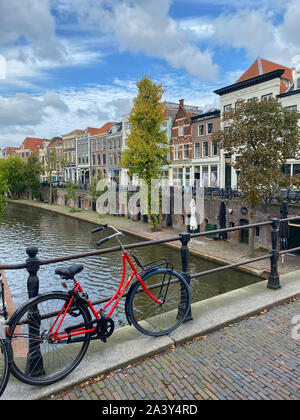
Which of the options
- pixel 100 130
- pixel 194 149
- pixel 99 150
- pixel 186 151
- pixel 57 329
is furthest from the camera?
pixel 100 130

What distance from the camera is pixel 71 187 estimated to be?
4600cm

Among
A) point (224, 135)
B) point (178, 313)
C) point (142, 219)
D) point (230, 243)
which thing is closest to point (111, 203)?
point (142, 219)

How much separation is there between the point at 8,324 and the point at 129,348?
148 centimetres

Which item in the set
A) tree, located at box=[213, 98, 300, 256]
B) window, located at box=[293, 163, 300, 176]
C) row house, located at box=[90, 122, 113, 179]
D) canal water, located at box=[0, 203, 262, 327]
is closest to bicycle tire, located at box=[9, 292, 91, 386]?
canal water, located at box=[0, 203, 262, 327]

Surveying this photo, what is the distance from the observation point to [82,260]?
1825 cm

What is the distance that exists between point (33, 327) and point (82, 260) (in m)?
15.6

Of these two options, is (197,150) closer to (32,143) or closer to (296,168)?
(296,168)

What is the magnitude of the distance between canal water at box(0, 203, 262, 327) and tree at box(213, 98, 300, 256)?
5036 mm

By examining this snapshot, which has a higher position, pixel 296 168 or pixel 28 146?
pixel 28 146

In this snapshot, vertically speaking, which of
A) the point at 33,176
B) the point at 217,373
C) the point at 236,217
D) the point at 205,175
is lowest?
the point at 217,373

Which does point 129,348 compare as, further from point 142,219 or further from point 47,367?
point 142,219

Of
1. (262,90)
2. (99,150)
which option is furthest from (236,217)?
(99,150)

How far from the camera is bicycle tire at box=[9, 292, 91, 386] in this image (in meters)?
2.83

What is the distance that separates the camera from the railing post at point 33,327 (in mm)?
2986
